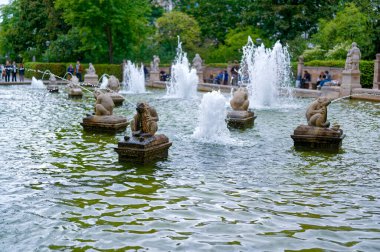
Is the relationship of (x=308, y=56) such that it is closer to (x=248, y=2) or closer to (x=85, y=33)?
(x=248, y=2)

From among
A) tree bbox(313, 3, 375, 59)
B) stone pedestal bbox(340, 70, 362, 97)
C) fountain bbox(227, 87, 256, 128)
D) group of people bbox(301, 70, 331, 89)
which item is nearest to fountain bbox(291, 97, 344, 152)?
fountain bbox(227, 87, 256, 128)

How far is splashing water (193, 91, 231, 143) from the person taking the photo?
48.0 ft

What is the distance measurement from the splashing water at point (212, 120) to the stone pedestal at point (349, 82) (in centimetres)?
1662

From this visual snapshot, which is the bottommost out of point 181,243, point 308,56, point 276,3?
point 181,243

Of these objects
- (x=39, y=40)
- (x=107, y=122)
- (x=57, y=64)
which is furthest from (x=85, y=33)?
(x=107, y=122)

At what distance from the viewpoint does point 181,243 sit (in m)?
6.99

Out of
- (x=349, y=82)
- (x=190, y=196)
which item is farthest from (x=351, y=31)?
(x=190, y=196)

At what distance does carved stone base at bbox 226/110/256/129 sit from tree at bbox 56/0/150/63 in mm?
32304

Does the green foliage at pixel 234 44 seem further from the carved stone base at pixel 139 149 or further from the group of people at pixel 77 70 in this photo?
the carved stone base at pixel 139 149

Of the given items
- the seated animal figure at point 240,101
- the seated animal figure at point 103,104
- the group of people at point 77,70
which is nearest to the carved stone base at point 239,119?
the seated animal figure at point 240,101

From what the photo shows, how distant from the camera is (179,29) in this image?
175 ft

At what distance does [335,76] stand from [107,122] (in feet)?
78.3

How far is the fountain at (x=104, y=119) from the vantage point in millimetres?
15656

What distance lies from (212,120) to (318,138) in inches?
115
